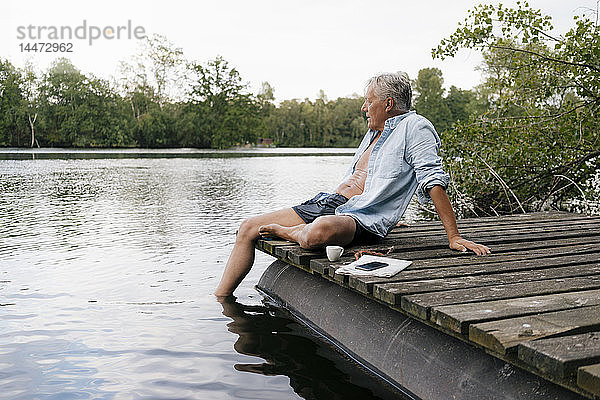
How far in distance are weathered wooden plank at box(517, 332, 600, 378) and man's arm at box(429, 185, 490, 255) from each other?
180cm

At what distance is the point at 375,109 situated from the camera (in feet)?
15.4

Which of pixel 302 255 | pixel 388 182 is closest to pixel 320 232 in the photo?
pixel 302 255

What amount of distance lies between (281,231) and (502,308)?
2.35 m

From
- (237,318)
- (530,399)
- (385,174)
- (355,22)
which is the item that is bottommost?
(237,318)

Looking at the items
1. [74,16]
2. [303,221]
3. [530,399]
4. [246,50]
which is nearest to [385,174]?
[303,221]

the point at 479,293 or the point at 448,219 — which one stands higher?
the point at 448,219

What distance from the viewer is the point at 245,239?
530 centimetres

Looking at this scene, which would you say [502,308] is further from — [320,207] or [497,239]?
[320,207]

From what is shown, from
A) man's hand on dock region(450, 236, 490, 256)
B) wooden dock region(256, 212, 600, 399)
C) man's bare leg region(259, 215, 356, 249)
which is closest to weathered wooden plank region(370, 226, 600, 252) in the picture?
wooden dock region(256, 212, 600, 399)

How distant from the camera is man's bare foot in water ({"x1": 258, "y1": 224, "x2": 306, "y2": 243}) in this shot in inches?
195

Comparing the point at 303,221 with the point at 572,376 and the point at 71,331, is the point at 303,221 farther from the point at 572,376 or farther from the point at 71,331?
the point at 572,376

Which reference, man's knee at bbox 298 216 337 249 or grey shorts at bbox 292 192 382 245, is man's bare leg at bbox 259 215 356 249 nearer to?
man's knee at bbox 298 216 337 249

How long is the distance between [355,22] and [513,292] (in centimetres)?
4816

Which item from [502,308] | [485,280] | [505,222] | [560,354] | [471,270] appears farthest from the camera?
[505,222]
